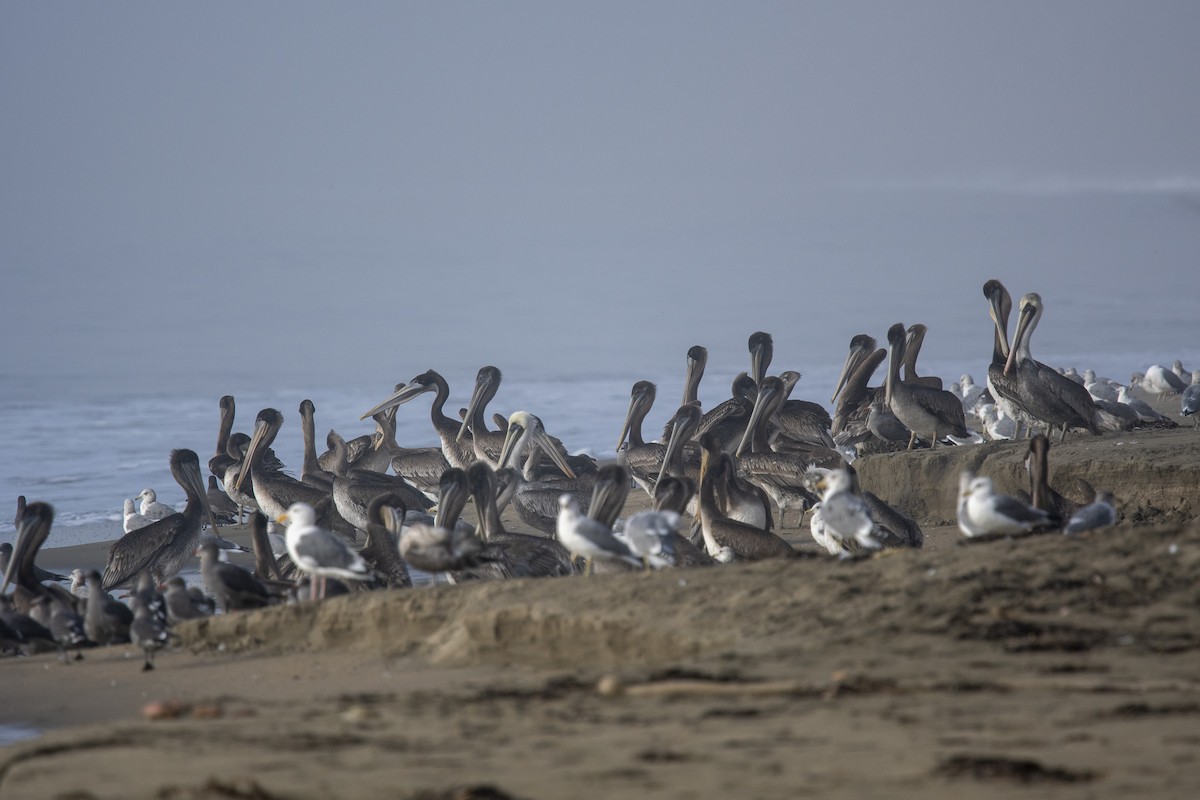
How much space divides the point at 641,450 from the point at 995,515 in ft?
27.4

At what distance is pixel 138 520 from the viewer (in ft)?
49.1

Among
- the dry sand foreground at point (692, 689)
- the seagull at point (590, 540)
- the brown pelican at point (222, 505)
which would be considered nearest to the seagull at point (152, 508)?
the brown pelican at point (222, 505)

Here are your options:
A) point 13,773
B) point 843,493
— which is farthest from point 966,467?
point 13,773

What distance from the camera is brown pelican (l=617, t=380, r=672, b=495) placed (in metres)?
14.2

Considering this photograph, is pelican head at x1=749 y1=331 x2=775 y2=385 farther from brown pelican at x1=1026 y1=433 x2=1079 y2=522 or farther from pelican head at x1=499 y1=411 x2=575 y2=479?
brown pelican at x1=1026 y1=433 x2=1079 y2=522

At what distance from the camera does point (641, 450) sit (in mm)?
15609

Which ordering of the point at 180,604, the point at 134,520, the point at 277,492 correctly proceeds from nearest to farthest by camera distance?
the point at 180,604
the point at 134,520
the point at 277,492

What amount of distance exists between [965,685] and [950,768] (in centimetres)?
93

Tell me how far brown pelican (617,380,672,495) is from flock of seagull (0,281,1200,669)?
32 mm

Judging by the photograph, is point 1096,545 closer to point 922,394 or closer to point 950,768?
point 950,768

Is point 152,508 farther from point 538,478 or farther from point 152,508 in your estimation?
point 538,478

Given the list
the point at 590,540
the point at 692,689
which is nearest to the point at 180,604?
the point at 590,540

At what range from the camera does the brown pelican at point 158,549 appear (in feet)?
38.4

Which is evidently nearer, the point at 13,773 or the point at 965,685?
the point at 13,773
